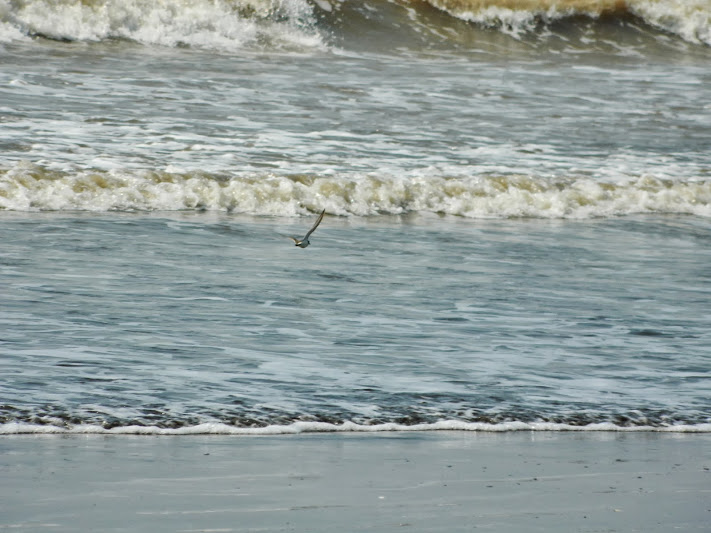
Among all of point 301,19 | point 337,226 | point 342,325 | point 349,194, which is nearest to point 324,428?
point 342,325

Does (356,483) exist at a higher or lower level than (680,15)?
lower

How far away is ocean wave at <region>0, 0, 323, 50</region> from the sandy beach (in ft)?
43.8

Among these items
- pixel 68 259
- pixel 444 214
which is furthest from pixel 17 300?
pixel 444 214

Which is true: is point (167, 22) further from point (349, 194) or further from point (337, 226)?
point (337, 226)

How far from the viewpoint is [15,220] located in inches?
301

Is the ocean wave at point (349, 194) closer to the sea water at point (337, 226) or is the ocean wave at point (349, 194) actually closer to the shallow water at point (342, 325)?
the sea water at point (337, 226)

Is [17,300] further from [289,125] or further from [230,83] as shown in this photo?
[230,83]

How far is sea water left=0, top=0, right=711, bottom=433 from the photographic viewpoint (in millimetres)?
4277

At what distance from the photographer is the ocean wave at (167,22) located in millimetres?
16125

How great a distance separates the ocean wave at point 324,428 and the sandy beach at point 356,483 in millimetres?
54

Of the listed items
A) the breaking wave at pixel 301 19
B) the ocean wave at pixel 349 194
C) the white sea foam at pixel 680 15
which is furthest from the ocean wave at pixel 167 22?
the ocean wave at pixel 349 194

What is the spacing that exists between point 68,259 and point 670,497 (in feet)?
13.4

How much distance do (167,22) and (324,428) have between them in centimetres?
1408

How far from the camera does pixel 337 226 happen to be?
830cm
